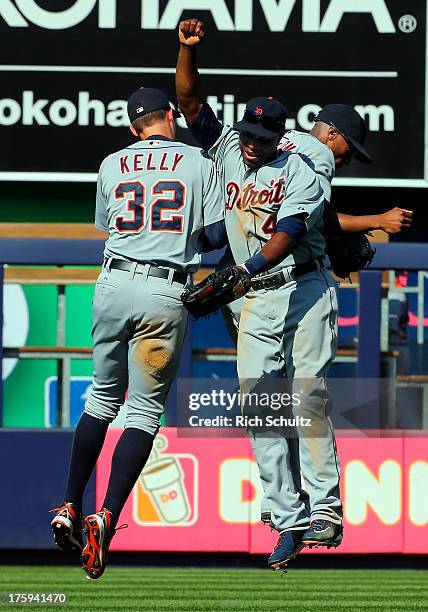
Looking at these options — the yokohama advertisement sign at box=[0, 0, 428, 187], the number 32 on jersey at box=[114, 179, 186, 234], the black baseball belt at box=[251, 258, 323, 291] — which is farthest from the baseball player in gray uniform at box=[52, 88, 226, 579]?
the yokohama advertisement sign at box=[0, 0, 428, 187]

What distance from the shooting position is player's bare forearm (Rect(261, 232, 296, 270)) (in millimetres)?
5480

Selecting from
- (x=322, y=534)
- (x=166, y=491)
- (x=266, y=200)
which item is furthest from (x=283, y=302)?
(x=166, y=491)

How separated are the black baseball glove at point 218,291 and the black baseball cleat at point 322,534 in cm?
95

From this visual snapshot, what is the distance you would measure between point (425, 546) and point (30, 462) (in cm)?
251

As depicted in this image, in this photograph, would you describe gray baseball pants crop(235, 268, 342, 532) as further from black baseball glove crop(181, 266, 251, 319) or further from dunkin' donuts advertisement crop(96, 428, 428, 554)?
dunkin' donuts advertisement crop(96, 428, 428, 554)

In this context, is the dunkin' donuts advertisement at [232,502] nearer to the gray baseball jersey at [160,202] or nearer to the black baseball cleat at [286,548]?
the black baseball cleat at [286,548]

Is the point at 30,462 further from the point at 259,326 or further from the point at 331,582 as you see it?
the point at 259,326

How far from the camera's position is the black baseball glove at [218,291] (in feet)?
17.8

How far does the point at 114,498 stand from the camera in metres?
5.62

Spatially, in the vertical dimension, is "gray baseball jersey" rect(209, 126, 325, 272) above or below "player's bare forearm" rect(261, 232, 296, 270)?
above

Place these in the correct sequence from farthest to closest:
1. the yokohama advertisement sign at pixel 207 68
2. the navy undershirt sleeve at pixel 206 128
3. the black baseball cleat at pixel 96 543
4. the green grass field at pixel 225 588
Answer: the yokohama advertisement sign at pixel 207 68
the green grass field at pixel 225 588
the navy undershirt sleeve at pixel 206 128
the black baseball cleat at pixel 96 543

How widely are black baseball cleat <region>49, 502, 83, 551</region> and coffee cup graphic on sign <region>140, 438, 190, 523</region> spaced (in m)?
3.19

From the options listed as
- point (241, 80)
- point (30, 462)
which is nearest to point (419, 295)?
point (241, 80)
